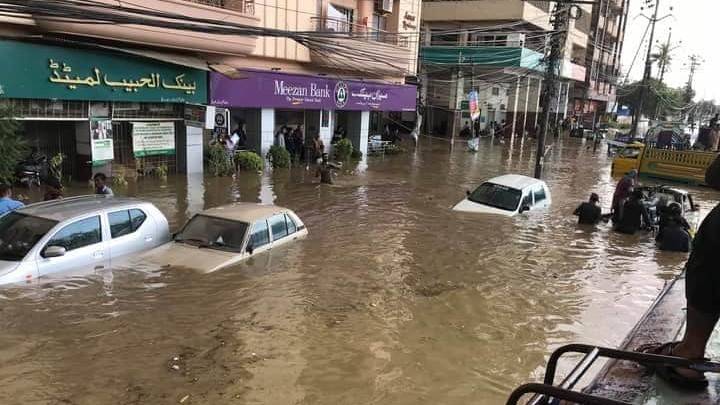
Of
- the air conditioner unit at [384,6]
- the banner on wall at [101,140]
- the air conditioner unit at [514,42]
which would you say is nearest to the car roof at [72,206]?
the banner on wall at [101,140]

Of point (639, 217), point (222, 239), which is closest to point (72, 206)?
point (222, 239)

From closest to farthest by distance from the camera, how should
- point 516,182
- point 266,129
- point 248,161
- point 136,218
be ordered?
point 136,218
point 516,182
point 248,161
point 266,129

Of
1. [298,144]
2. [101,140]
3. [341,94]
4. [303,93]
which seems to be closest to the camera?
[101,140]

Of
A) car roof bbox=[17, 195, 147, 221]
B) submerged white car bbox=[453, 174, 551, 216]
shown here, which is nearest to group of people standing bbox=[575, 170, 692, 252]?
submerged white car bbox=[453, 174, 551, 216]

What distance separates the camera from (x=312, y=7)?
22.5m

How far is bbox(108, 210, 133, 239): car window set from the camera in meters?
8.73

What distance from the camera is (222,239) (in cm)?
934

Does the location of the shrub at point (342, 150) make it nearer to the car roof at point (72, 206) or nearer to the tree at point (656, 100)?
the car roof at point (72, 206)

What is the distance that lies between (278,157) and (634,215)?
13.2 metres

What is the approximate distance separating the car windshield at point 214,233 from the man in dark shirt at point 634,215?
996 cm

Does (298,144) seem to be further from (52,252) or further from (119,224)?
(52,252)

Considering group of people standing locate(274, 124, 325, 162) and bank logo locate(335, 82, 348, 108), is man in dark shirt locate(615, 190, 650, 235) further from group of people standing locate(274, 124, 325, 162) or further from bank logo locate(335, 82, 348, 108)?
bank logo locate(335, 82, 348, 108)

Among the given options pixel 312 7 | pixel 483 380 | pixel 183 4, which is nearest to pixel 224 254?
pixel 483 380

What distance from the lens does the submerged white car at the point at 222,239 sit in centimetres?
884
